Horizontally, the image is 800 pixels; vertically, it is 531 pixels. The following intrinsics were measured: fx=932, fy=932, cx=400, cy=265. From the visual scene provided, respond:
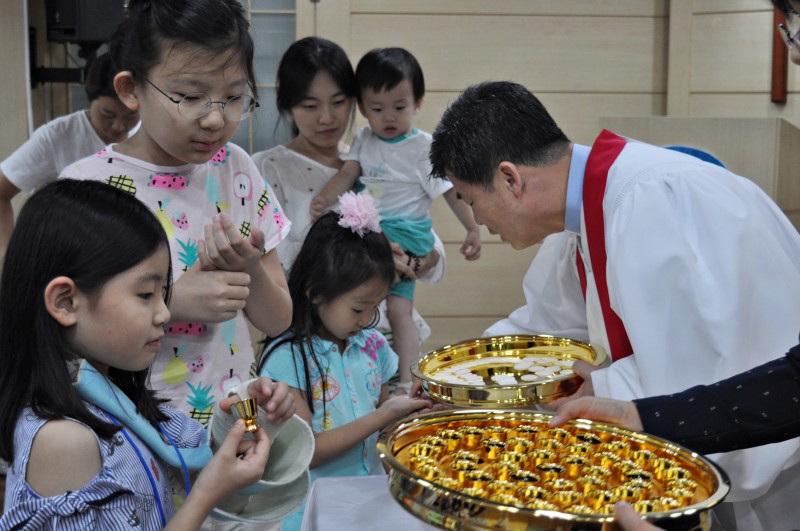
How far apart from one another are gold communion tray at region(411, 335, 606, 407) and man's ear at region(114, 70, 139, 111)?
711 mm

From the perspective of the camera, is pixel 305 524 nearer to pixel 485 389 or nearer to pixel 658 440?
pixel 485 389

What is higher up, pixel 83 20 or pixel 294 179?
pixel 83 20

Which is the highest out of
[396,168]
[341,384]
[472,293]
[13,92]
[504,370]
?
[13,92]

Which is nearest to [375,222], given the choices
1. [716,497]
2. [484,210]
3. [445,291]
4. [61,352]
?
[484,210]

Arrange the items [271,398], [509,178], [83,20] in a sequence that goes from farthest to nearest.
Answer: [83,20]
[509,178]
[271,398]

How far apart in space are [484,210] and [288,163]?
145 centimetres

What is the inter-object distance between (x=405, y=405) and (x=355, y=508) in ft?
1.44

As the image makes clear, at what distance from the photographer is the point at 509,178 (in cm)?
195

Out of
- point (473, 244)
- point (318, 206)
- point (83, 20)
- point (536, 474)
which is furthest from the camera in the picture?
point (83, 20)

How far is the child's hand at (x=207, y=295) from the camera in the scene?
5.16ft

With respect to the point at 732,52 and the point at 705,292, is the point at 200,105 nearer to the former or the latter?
the point at 705,292

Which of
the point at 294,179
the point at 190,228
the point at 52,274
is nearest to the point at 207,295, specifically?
the point at 190,228

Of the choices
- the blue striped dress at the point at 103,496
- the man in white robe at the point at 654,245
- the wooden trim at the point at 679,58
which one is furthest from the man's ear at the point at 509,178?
the wooden trim at the point at 679,58

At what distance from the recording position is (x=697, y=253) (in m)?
1.63
